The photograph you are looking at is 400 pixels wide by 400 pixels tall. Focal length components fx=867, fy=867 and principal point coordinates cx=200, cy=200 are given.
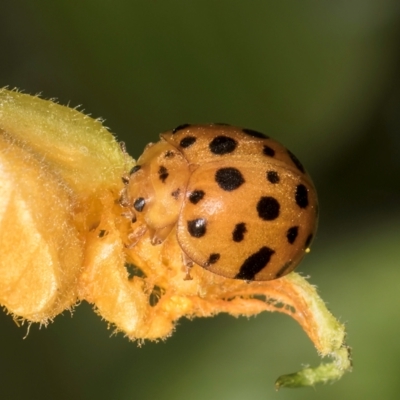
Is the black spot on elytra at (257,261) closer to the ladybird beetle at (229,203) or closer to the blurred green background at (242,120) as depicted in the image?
the ladybird beetle at (229,203)

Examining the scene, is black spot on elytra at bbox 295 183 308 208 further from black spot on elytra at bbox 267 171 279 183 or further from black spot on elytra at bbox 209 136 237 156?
black spot on elytra at bbox 209 136 237 156

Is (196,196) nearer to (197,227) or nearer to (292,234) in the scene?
(197,227)

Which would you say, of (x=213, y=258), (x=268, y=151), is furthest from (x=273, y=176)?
(x=213, y=258)

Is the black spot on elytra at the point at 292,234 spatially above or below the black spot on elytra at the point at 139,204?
above

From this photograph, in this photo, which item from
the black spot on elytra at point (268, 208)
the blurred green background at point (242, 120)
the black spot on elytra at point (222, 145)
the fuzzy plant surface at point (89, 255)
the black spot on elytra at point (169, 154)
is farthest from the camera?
the blurred green background at point (242, 120)

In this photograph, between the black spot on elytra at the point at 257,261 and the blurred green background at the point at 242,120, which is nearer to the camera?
the black spot on elytra at the point at 257,261

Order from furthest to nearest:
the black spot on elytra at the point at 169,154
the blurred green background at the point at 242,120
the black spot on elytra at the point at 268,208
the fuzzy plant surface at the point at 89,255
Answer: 1. the blurred green background at the point at 242,120
2. the black spot on elytra at the point at 169,154
3. the black spot on elytra at the point at 268,208
4. the fuzzy plant surface at the point at 89,255

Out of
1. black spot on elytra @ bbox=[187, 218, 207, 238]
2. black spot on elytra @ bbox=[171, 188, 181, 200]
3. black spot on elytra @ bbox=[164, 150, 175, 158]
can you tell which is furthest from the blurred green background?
black spot on elytra @ bbox=[187, 218, 207, 238]

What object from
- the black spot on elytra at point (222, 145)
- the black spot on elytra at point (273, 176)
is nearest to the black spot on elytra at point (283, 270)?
the black spot on elytra at point (273, 176)
